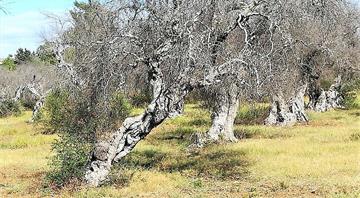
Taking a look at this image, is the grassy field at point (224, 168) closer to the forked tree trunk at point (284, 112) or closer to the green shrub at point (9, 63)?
the forked tree trunk at point (284, 112)

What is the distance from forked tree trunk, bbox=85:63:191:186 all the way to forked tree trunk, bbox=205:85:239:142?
963cm

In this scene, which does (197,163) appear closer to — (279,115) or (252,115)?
(279,115)

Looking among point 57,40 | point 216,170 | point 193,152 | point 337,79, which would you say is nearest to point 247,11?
point 216,170

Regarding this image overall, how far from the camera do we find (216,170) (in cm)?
1819

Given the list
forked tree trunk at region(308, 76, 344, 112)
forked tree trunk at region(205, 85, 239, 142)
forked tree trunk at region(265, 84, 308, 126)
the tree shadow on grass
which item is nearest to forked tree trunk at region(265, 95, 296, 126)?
forked tree trunk at region(265, 84, 308, 126)

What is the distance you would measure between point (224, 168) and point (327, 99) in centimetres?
2912

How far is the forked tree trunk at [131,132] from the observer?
1542cm

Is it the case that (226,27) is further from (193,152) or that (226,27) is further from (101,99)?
(193,152)

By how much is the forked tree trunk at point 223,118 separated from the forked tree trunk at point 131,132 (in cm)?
963

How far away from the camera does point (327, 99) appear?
45906mm

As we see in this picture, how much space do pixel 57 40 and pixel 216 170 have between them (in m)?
20.7

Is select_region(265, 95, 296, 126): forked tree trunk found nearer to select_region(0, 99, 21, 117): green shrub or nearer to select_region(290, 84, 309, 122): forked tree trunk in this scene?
select_region(290, 84, 309, 122): forked tree trunk

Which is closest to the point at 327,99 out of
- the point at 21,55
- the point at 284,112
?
the point at 284,112

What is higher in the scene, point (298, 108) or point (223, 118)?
point (223, 118)
